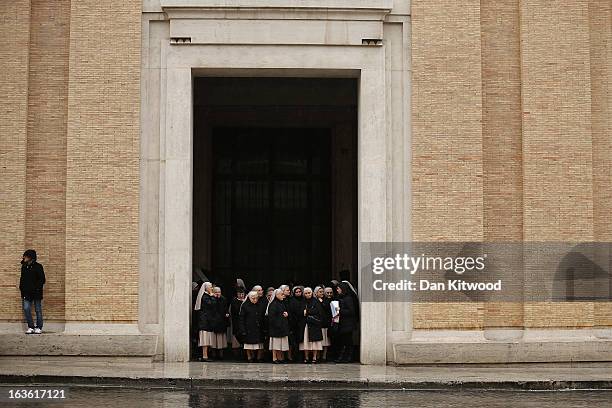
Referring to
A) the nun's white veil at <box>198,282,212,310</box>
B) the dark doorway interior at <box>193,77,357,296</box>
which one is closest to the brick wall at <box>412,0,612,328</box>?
the nun's white veil at <box>198,282,212,310</box>

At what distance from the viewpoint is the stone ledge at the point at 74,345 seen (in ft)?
66.7

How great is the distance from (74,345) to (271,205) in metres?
11.4

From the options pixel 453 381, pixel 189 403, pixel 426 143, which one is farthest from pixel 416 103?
pixel 189 403

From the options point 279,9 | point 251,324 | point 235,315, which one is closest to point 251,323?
point 251,324

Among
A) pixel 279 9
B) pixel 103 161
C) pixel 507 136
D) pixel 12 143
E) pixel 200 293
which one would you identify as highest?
pixel 279 9

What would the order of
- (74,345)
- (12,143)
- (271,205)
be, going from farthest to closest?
1. (271,205)
2. (12,143)
3. (74,345)

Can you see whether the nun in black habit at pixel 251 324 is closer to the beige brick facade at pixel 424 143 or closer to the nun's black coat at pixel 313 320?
the nun's black coat at pixel 313 320

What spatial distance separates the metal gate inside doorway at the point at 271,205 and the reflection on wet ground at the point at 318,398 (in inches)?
519

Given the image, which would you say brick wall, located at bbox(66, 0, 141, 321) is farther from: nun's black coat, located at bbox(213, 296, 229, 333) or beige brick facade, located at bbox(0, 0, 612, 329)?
nun's black coat, located at bbox(213, 296, 229, 333)

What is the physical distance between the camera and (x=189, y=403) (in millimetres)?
15320

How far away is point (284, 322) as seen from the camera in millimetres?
21078

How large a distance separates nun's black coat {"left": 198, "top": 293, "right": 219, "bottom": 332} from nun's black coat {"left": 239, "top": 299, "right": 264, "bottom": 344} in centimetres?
56

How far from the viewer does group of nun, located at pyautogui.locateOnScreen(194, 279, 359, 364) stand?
69.4 ft

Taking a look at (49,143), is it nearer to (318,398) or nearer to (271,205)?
(318,398)
